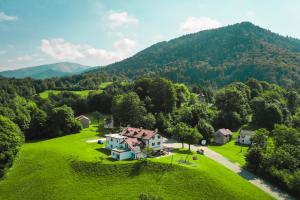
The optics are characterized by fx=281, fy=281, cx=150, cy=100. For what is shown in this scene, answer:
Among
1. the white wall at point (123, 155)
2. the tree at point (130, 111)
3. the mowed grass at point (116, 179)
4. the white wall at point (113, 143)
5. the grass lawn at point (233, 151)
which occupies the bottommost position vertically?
the mowed grass at point (116, 179)

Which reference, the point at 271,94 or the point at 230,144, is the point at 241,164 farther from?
the point at 271,94

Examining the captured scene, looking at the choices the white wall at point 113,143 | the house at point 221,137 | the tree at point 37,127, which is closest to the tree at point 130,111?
the white wall at point 113,143

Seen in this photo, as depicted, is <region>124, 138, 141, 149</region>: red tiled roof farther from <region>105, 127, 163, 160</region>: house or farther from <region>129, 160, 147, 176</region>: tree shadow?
<region>129, 160, 147, 176</region>: tree shadow

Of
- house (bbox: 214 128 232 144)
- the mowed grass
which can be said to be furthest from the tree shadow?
house (bbox: 214 128 232 144)

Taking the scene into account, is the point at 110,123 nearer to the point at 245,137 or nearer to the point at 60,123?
the point at 60,123

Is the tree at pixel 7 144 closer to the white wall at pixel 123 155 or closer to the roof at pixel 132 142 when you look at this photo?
the white wall at pixel 123 155

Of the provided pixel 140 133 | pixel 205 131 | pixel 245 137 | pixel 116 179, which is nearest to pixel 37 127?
pixel 140 133

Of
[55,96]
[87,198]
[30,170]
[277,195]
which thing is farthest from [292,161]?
[55,96]
